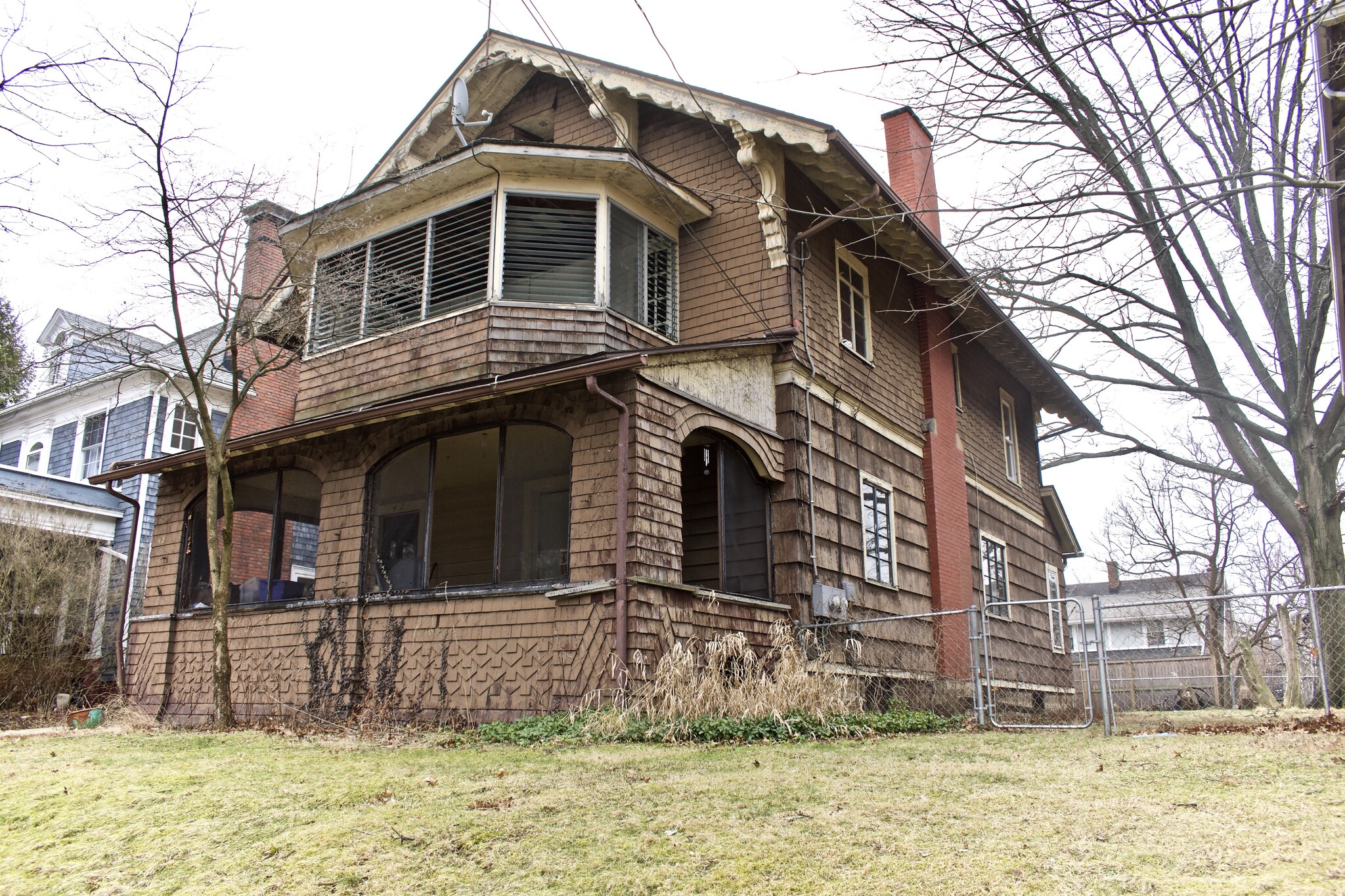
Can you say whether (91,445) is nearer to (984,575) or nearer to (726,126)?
(726,126)

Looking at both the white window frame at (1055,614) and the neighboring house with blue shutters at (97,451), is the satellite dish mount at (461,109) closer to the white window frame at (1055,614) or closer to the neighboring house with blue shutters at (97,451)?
the neighboring house with blue shutters at (97,451)

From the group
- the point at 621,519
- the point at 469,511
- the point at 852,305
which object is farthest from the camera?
the point at 469,511

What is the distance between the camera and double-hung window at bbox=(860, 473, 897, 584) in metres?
13.2

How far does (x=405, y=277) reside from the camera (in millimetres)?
12930

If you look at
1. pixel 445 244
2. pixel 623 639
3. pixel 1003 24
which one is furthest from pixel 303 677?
pixel 1003 24

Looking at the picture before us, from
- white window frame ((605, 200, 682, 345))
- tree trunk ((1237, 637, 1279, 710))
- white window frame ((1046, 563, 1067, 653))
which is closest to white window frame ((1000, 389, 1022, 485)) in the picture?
white window frame ((1046, 563, 1067, 653))

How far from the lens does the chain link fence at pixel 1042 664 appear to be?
10.4 meters

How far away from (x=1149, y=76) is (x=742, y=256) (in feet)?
19.5

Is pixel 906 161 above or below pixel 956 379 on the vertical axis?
above

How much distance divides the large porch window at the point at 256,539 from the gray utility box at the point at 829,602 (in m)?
6.18

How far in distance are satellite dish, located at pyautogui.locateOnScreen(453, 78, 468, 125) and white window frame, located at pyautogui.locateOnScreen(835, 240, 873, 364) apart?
225 inches

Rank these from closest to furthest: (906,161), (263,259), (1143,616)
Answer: (906,161) < (263,259) < (1143,616)

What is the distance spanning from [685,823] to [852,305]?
425 inches

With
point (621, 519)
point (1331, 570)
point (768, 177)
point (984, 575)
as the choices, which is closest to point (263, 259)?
point (768, 177)
